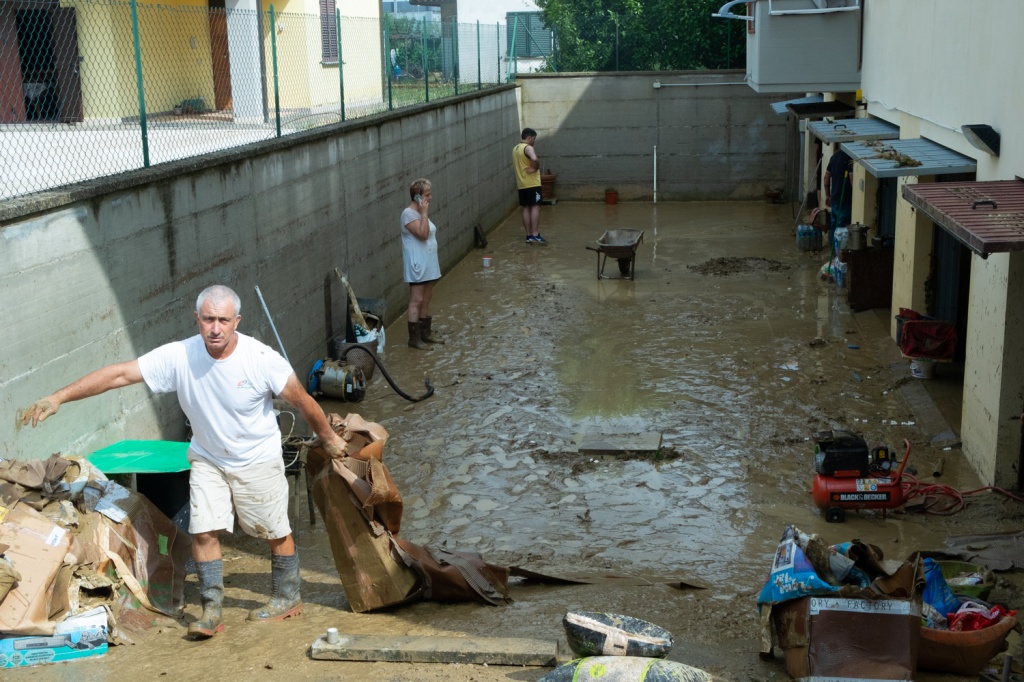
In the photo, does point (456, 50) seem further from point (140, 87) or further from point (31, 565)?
point (31, 565)

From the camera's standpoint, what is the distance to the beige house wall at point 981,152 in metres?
7.87

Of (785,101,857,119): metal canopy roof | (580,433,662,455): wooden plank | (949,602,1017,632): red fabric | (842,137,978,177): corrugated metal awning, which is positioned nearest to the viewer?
(949,602,1017,632): red fabric

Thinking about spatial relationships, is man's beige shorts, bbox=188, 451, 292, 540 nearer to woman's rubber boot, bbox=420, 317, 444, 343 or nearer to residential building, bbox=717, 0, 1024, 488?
residential building, bbox=717, 0, 1024, 488

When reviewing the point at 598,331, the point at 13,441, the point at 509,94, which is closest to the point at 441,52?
the point at 509,94

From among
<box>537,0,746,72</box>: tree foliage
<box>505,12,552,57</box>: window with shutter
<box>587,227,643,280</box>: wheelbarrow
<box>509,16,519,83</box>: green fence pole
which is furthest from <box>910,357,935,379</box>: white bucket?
<box>505,12,552,57</box>: window with shutter

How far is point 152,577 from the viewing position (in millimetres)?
6113

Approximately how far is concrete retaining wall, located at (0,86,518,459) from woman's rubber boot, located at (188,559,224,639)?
1.41m

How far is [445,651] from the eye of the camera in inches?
211

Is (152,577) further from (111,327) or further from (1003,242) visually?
(1003,242)

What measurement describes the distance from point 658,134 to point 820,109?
6984 mm

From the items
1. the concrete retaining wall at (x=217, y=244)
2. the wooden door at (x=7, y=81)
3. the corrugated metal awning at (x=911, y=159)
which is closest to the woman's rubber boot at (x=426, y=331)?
the concrete retaining wall at (x=217, y=244)

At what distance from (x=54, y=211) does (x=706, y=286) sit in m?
10.5

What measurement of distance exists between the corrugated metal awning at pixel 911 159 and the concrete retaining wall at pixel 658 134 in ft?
40.7

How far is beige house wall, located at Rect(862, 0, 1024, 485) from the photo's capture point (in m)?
7.87
